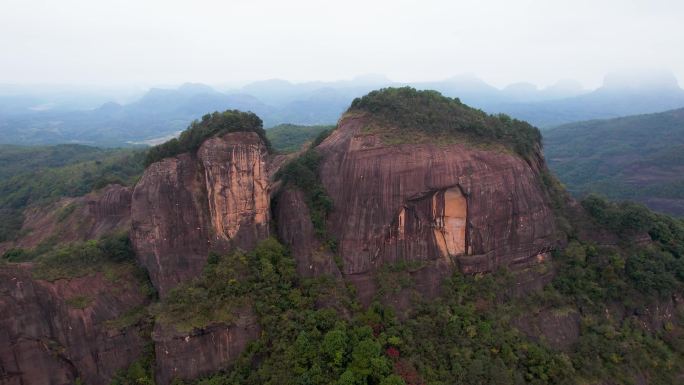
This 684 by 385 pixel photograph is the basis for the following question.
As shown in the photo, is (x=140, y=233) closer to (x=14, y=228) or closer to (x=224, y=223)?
(x=224, y=223)

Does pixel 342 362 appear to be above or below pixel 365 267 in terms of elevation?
below

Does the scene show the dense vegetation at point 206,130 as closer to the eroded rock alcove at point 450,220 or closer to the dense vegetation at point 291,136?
the eroded rock alcove at point 450,220

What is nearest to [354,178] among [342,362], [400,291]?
[400,291]

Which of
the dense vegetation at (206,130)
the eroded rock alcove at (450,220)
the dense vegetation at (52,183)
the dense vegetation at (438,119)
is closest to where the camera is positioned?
the dense vegetation at (206,130)

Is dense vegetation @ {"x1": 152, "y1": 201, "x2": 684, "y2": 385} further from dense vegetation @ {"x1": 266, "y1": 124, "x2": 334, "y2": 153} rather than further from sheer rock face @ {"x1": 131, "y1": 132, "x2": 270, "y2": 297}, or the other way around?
dense vegetation @ {"x1": 266, "y1": 124, "x2": 334, "y2": 153}

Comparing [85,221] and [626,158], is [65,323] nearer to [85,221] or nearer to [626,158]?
[85,221]

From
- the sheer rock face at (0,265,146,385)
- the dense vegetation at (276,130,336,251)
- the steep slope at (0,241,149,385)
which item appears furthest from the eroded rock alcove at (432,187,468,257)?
the sheer rock face at (0,265,146,385)

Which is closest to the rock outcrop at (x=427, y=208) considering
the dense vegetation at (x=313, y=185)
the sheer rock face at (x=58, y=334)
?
the dense vegetation at (x=313, y=185)

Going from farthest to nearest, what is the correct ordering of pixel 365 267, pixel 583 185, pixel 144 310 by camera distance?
1. pixel 583 185
2. pixel 365 267
3. pixel 144 310
